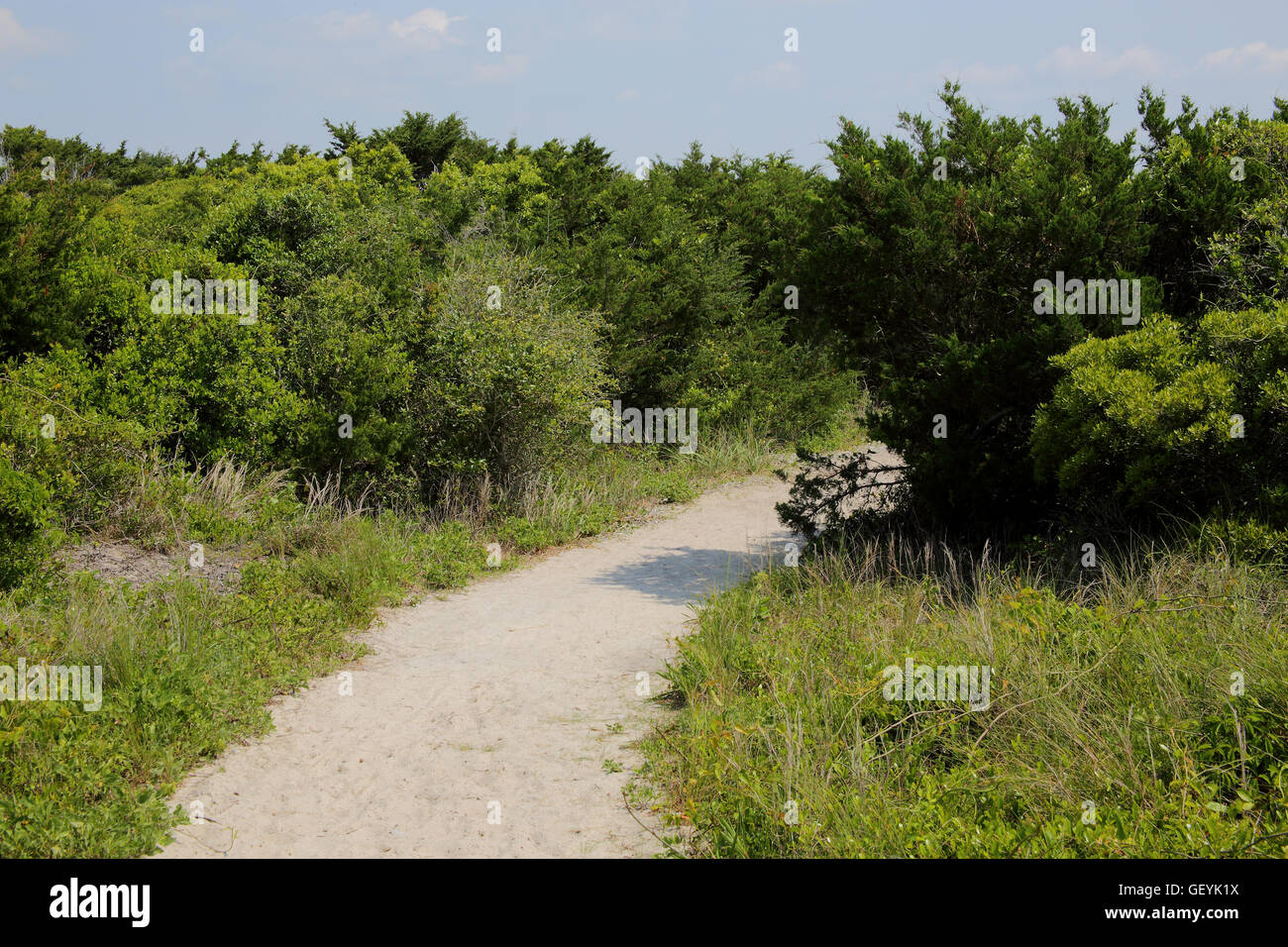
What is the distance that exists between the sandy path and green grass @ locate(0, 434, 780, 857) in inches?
8.9

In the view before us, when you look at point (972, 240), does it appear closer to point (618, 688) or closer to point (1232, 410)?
point (1232, 410)

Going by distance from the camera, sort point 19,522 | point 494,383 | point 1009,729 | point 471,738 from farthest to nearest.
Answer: point 494,383 < point 19,522 < point 471,738 < point 1009,729

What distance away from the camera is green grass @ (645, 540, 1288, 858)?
3.97m

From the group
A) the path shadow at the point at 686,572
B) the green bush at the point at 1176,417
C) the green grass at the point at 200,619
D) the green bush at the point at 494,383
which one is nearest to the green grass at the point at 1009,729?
the green bush at the point at 1176,417

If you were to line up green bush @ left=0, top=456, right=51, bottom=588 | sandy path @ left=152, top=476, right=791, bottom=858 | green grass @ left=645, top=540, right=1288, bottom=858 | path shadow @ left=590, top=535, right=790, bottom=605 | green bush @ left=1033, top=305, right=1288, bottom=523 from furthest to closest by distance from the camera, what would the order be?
path shadow @ left=590, top=535, right=790, bottom=605 → green bush @ left=0, top=456, right=51, bottom=588 → green bush @ left=1033, top=305, right=1288, bottom=523 → sandy path @ left=152, top=476, right=791, bottom=858 → green grass @ left=645, top=540, right=1288, bottom=858

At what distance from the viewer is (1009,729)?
187 inches

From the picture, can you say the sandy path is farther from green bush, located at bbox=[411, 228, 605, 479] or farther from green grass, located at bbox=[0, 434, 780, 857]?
green bush, located at bbox=[411, 228, 605, 479]

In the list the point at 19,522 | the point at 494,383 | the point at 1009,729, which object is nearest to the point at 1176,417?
the point at 1009,729

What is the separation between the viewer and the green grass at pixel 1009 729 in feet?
13.0

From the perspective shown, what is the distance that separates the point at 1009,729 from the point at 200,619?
5.00 m

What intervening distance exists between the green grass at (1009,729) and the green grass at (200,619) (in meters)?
2.47

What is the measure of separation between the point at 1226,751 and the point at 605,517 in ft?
25.6

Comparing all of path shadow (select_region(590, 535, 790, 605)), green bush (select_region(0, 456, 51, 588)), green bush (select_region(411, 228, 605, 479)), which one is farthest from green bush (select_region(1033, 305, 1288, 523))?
green bush (select_region(0, 456, 51, 588))

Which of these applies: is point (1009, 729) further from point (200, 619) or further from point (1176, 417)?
point (200, 619)
